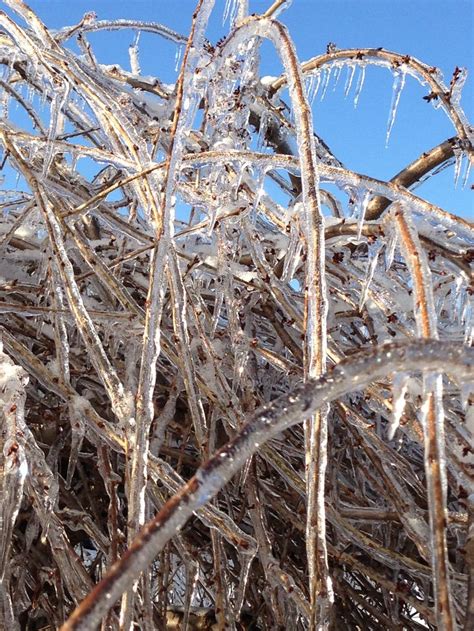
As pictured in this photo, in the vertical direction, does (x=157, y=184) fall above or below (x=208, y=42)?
below

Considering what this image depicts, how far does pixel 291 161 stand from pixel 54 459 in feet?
2.54

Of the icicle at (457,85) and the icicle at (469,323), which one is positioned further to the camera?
the icicle at (457,85)

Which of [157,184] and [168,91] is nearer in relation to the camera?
[157,184]

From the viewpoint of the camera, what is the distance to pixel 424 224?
1307 mm

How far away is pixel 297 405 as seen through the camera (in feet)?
1.39

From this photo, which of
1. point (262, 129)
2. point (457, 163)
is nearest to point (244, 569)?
point (457, 163)

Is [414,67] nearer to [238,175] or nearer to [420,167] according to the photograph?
[420,167]

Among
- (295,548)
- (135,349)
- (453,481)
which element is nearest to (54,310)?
(135,349)

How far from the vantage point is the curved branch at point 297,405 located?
1.29 ft

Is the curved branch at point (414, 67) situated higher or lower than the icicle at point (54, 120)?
higher

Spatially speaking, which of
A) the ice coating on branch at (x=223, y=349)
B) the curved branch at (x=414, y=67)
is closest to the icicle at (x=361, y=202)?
the ice coating on branch at (x=223, y=349)

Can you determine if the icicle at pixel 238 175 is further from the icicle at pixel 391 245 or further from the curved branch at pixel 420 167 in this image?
the curved branch at pixel 420 167

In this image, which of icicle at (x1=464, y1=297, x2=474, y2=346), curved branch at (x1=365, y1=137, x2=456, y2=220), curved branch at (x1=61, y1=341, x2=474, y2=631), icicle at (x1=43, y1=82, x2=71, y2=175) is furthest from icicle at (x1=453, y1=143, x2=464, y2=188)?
curved branch at (x1=61, y1=341, x2=474, y2=631)

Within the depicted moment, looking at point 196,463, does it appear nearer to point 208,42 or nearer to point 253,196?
point 253,196
